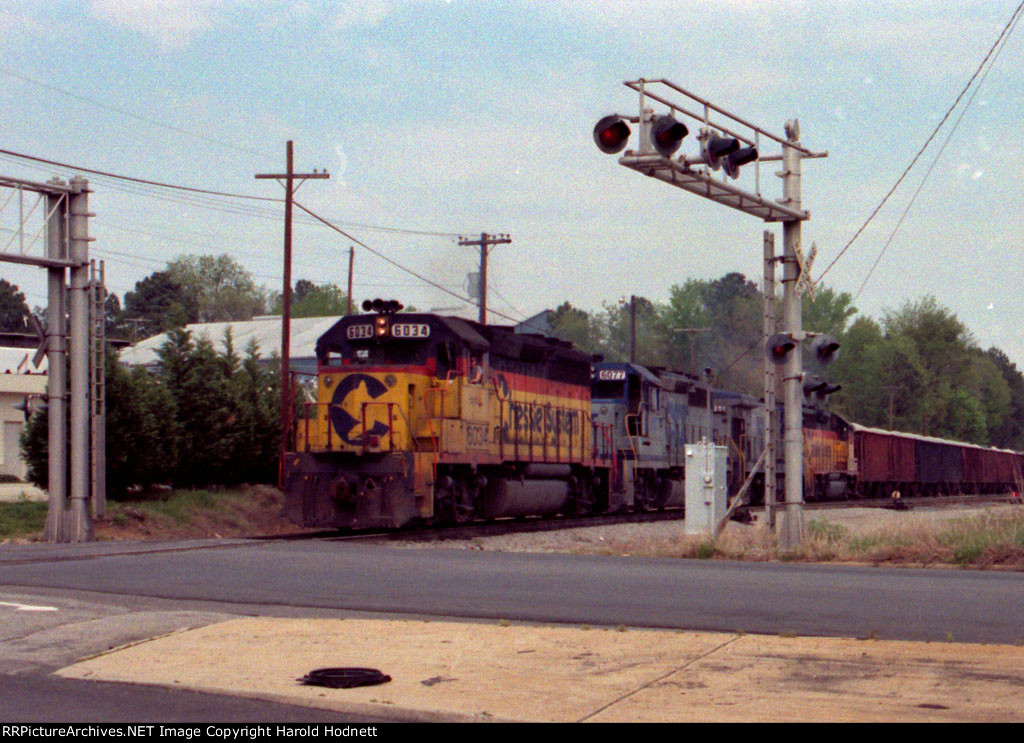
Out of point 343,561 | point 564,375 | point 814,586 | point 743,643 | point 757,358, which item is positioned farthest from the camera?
point 757,358

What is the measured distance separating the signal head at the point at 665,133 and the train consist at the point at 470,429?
855 cm

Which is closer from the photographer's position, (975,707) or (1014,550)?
(975,707)

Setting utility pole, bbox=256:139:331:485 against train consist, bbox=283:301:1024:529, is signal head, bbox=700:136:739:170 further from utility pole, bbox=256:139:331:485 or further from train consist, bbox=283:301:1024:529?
utility pole, bbox=256:139:331:485

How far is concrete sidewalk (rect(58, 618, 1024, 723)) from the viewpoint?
6688 mm

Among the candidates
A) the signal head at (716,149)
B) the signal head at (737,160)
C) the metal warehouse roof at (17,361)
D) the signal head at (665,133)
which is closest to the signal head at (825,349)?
the signal head at (737,160)

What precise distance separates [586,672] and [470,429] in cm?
1571

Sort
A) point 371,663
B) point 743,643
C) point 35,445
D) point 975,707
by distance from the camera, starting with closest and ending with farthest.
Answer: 1. point 975,707
2. point 371,663
3. point 743,643
4. point 35,445

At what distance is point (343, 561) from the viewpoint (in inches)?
593

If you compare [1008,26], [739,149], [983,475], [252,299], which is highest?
[252,299]

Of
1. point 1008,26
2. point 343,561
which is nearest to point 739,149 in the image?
point 1008,26

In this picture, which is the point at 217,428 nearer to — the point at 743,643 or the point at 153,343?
the point at 743,643

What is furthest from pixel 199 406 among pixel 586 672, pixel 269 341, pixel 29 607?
pixel 269 341

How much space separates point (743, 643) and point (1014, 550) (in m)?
8.18

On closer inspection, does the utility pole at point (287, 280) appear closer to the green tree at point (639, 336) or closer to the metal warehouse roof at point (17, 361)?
the metal warehouse roof at point (17, 361)
